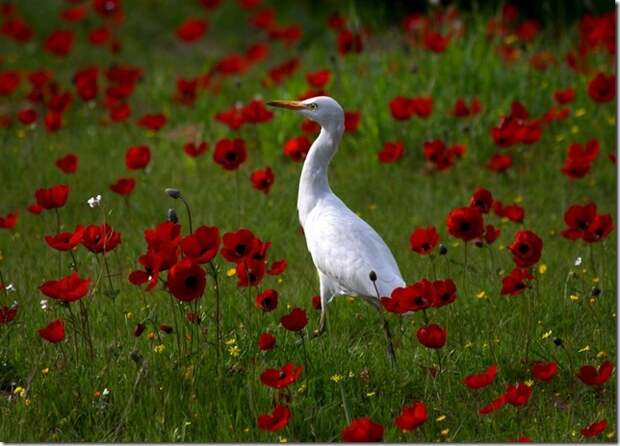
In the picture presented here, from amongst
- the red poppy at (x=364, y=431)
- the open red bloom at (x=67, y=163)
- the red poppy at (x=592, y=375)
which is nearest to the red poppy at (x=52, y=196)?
the open red bloom at (x=67, y=163)

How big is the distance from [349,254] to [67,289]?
120cm

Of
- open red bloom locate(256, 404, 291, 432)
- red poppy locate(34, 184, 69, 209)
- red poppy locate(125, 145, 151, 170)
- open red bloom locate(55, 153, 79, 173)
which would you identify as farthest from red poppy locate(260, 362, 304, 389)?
open red bloom locate(55, 153, 79, 173)

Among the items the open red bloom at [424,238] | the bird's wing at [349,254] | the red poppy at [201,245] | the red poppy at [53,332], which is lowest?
the bird's wing at [349,254]

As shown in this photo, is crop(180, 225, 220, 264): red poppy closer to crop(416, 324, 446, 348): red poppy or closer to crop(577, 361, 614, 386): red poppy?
crop(416, 324, 446, 348): red poppy

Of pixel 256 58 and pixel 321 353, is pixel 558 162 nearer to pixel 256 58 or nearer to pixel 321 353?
pixel 256 58

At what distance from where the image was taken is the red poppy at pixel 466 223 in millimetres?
4508

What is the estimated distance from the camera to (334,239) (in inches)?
189

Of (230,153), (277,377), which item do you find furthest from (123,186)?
(277,377)

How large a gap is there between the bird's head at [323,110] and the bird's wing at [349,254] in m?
0.37

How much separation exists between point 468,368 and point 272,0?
322 inches

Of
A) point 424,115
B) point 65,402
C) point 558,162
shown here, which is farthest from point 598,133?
point 65,402

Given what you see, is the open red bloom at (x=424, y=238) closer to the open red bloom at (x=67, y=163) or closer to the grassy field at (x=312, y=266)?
the grassy field at (x=312, y=266)

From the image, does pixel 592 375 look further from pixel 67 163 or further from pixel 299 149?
pixel 67 163

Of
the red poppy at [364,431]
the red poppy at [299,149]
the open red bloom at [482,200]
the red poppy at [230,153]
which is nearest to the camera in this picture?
the red poppy at [364,431]
